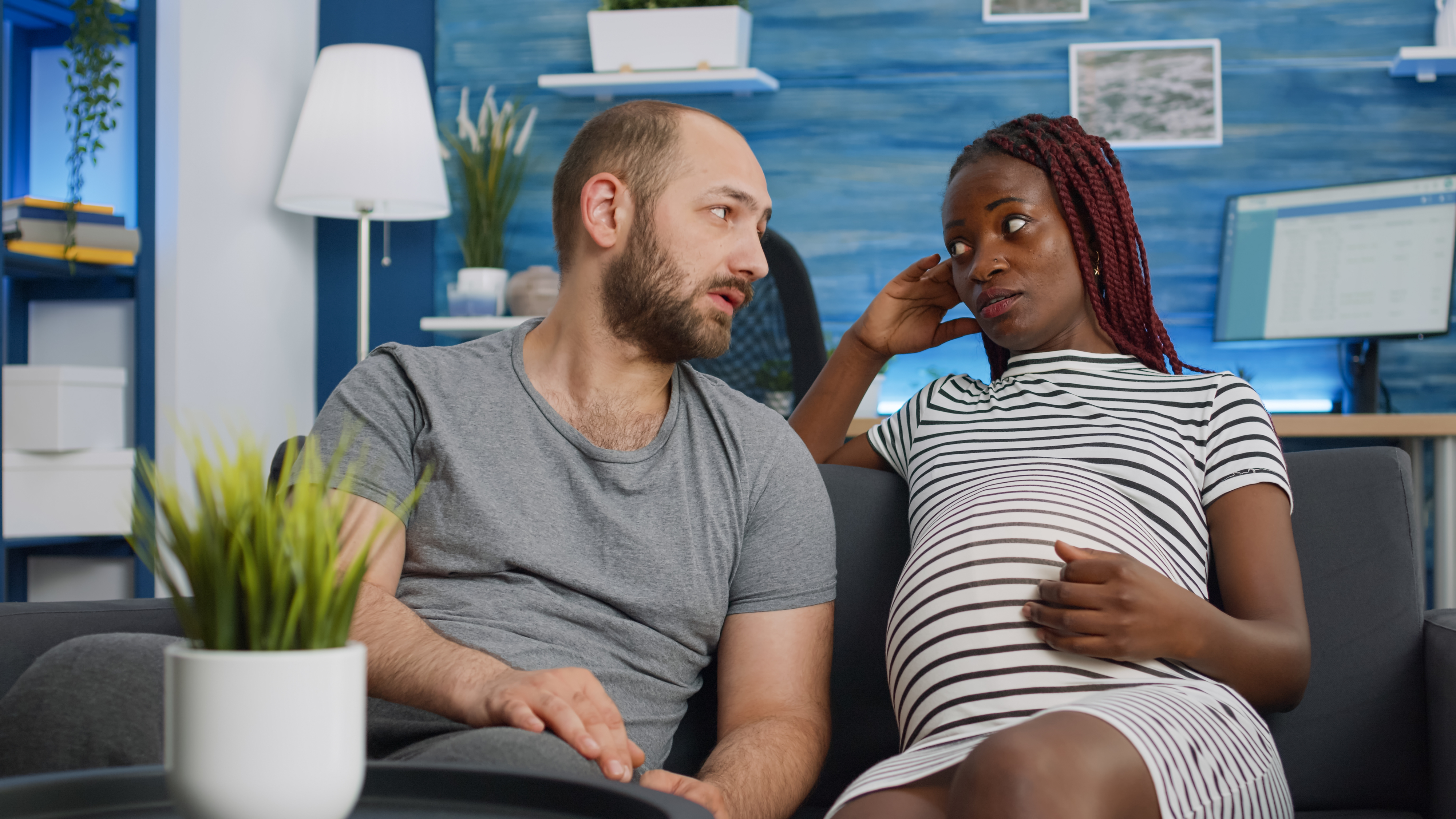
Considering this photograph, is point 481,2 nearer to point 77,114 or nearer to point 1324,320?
point 77,114

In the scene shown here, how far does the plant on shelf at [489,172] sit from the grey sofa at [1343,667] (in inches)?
80.4

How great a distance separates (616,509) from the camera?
1192 mm

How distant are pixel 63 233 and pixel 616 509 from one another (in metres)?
2.12

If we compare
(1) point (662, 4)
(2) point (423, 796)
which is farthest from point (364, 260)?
(2) point (423, 796)

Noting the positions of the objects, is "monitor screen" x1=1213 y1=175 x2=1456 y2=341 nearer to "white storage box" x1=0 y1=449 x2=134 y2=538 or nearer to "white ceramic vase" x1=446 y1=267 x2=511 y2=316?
"white ceramic vase" x1=446 y1=267 x2=511 y2=316

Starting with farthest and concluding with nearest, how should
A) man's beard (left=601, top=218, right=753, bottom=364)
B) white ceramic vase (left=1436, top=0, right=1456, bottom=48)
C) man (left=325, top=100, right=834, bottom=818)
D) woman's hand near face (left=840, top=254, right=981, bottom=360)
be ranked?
white ceramic vase (left=1436, top=0, right=1456, bottom=48) → woman's hand near face (left=840, top=254, right=981, bottom=360) → man's beard (left=601, top=218, right=753, bottom=364) → man (left=325, top=100, right=834, bottom=818)

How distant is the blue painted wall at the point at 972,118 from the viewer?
2850 millimetres

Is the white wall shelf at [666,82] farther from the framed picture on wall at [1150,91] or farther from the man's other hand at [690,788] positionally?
the man's other hand at [690,788]

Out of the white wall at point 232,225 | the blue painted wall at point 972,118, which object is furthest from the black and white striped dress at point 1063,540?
the white wall at point 232,225

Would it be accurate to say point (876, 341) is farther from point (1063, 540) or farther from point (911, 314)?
point (1063, 540)

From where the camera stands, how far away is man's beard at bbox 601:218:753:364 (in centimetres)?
129

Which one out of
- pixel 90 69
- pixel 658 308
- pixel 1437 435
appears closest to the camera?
pixel 658 308

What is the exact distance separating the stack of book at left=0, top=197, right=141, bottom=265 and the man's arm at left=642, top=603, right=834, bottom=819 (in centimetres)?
217

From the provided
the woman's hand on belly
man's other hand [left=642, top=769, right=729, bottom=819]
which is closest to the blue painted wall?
the woman's hand on belly
